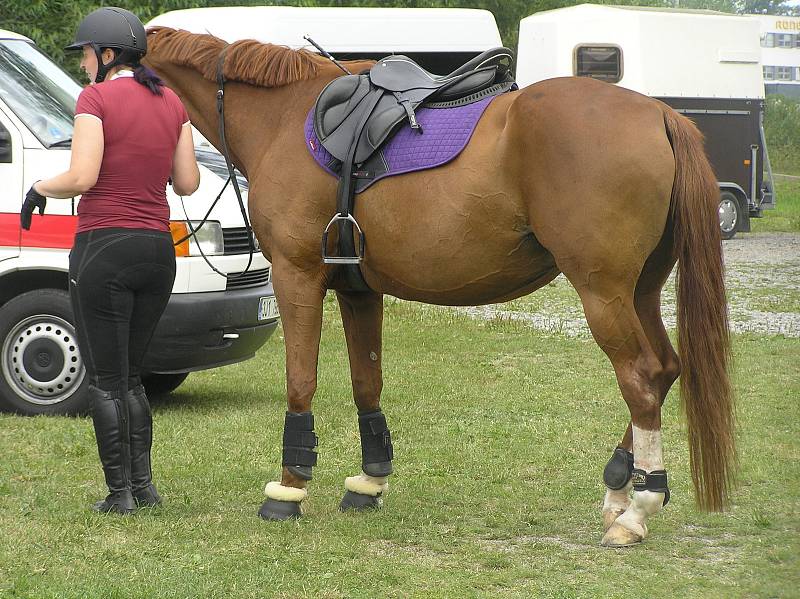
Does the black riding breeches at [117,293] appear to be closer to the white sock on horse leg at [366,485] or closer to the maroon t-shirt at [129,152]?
the maroon t-shirt at [129,152]

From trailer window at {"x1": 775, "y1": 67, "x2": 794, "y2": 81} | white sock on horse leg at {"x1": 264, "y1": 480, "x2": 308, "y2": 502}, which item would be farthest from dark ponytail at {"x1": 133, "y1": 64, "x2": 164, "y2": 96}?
trailer window at {"x1": 775, "y1": 67, "x2": 794, "y2": 81}

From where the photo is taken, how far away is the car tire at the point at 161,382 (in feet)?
27.5

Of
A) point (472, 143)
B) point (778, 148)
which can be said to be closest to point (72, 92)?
point (472, 143)

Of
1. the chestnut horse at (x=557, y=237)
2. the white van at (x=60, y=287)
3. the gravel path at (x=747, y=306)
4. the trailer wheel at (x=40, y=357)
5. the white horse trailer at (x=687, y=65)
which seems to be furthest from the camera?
the white horse trailer at (x=687, y=65)

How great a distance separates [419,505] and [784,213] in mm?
23044

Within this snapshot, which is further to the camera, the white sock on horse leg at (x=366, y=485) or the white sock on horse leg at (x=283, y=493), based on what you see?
the white sock on horse leg at (x=366, y=485)

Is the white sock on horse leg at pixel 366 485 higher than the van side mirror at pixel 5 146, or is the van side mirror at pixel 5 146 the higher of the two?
→ the van side mirror at pixel 5 146

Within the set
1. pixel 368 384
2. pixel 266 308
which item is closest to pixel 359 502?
pixel 368 384

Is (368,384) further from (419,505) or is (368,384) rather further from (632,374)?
(632,374)

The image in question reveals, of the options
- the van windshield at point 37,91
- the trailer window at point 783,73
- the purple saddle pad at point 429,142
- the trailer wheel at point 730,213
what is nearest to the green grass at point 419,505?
the purple saddle pad at point 429,142

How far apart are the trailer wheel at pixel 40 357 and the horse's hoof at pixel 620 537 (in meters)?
3.97

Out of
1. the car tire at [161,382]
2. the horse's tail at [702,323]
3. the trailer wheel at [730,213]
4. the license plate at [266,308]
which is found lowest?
the trailer wheel at [730,213]

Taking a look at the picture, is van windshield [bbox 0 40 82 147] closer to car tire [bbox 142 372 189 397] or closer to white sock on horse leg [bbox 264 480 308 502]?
car tire [bbox 142 372 189 397]

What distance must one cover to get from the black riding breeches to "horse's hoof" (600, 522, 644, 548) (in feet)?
7.23
